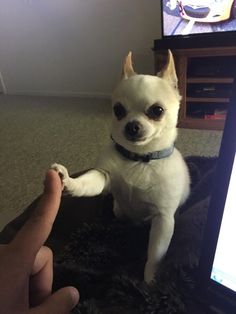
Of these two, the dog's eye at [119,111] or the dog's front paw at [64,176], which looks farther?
the dog's eye at [119,111]

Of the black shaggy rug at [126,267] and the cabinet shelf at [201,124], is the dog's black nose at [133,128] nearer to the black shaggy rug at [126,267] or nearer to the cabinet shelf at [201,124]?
the black shaggy rug at [126,267]

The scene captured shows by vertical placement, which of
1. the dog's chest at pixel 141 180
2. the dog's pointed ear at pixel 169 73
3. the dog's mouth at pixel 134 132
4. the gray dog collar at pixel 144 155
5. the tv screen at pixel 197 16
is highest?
the dog's pointed ear at pixel 169 73

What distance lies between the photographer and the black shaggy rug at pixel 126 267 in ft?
1.85

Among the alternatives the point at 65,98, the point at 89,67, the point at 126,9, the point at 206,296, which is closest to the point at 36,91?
the point at 65,98

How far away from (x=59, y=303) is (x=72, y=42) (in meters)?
2.40

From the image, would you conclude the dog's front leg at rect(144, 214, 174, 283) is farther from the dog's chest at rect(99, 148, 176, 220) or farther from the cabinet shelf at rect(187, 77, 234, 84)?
the cabinet shelf at rect(187, 77, 234, 84)

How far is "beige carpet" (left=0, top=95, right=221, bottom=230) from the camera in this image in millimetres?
1715

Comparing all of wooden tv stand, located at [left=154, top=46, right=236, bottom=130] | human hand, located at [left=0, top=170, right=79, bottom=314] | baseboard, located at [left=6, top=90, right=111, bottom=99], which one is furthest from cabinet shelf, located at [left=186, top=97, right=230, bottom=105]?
human hand, located at [left=0, top=170, right=79, bottom=314]

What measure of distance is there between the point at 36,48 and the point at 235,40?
149cm

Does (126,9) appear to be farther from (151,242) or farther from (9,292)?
(9,292)

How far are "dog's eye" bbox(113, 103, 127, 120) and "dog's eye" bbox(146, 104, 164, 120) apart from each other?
5cm

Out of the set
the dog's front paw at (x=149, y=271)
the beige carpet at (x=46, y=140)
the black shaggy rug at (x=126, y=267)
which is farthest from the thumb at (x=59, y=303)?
the beige carpet at (x=46, y=140)

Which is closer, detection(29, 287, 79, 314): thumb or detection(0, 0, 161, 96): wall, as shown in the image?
detection(29, 287, 79, 314): thumb

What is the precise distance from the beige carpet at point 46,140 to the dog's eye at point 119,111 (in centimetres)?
79
